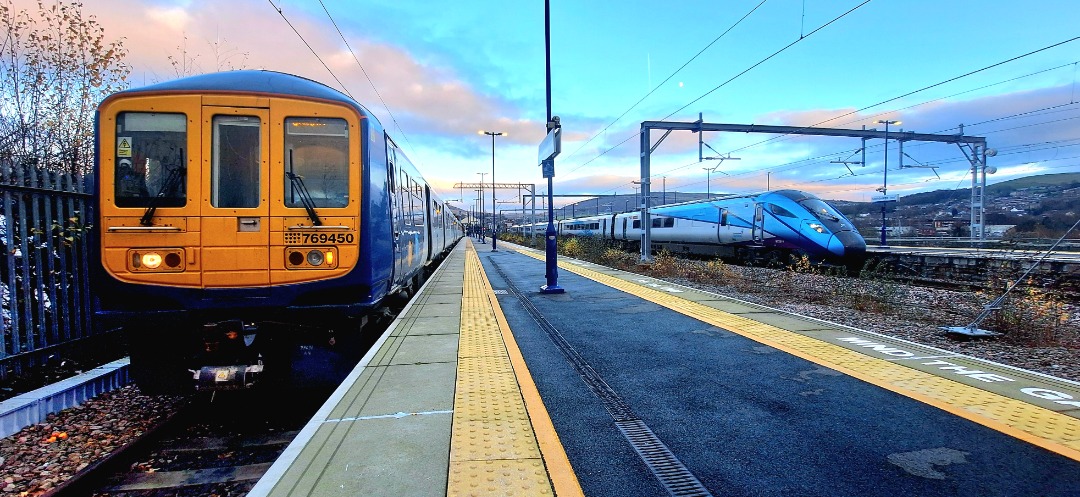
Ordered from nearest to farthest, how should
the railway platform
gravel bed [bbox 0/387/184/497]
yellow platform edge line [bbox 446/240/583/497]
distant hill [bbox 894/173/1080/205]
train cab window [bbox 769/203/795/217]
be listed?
1. yellow platform edge line [bbox 446/240/583/497]
2. the railway platform
3. gravel bed [bbox 0/387/184/497]
4. train cab window [bbox 769/203/795/217]
5. distant hill [bbox 894/173/1080/205]

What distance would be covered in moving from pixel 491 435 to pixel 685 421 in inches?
54.3

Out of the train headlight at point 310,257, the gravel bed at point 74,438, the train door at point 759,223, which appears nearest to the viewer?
the gravel bed at point 74,438

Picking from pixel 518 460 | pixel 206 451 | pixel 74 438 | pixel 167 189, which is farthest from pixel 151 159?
pixel 518 460

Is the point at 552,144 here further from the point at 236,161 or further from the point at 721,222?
the point at 721,222

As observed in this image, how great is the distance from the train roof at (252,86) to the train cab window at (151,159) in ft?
0.82

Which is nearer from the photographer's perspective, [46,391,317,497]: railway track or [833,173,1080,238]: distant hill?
[46,391,317,497]: railway track

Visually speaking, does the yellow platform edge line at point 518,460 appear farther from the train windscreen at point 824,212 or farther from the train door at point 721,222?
the train door at point 721,222

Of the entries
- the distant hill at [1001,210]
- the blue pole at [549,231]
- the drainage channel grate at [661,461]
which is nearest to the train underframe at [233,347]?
the drainage channel grate at [661,461]

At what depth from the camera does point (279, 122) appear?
4617mm

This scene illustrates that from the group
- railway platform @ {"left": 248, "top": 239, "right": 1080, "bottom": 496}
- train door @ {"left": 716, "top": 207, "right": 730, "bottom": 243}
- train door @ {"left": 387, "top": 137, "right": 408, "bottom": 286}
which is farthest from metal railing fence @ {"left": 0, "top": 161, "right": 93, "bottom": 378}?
train door @ {"left": 716, "top": 207, "right": 730, "bottom": 243}

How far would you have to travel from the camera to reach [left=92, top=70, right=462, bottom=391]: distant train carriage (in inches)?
171

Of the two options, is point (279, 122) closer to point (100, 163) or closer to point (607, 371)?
point (100, 163)

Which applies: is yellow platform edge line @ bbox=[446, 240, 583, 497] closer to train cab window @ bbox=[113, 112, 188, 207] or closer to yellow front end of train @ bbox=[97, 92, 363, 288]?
yellow front end of train @ bbox=[97, 92, 363, 288]

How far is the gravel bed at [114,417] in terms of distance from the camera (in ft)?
11.9
